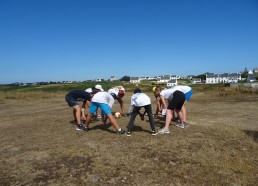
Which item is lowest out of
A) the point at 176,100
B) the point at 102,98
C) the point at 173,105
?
the point at 173,105

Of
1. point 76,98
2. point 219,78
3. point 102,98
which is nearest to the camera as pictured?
point 102,98

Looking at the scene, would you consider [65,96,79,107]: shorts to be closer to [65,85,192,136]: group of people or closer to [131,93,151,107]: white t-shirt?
[65,85,192,136]: group of people

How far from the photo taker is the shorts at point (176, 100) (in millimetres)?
8055

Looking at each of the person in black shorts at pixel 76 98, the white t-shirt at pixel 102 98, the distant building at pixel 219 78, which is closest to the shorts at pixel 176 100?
the white t-shirt at pixel 102 98

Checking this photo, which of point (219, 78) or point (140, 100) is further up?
point (140, 100)

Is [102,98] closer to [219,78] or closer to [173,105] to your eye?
[173,105]

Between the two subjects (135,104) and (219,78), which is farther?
(219,78)

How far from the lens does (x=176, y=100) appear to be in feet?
26.5

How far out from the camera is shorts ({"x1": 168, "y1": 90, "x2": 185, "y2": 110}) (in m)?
8.05

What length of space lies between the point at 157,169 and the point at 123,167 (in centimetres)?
75

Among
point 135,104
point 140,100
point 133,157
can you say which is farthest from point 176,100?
point 133,157

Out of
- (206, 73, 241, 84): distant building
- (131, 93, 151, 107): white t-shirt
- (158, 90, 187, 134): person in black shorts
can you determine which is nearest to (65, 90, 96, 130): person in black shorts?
(131, 93, 151, 107): white t-shirt

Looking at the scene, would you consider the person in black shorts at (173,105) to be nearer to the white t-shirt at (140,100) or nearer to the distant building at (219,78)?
the white t-shirt at (140,100)

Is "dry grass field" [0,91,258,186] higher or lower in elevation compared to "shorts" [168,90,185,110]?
lower
